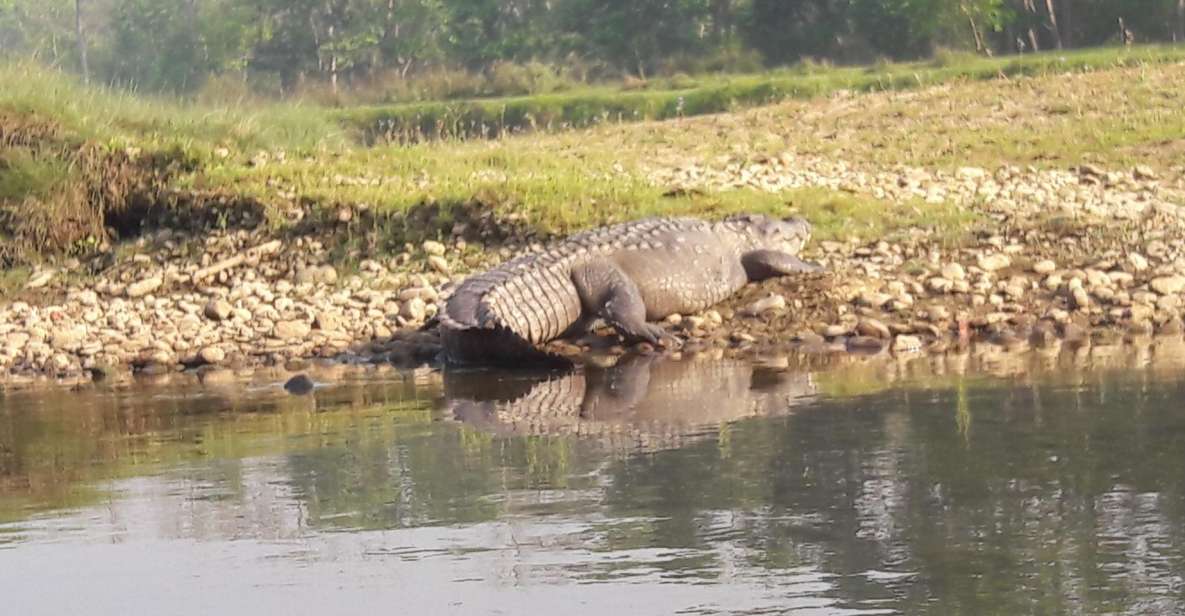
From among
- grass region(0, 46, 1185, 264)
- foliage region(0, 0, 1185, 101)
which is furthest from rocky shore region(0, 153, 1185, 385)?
foliage region(0, 0, 1185, 101)

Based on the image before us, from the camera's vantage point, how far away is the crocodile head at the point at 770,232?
11.5 metres

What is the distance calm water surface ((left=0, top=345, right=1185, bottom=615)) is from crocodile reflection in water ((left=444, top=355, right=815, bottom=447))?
0.03m

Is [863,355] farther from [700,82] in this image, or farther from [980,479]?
[700,82]

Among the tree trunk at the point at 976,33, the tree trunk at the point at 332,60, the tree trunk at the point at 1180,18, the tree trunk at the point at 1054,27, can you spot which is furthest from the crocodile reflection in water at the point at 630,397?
the tree trunk at the point at 332,60

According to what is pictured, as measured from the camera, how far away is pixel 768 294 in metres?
11.2

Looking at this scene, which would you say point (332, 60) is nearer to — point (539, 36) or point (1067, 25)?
point (539, 36)

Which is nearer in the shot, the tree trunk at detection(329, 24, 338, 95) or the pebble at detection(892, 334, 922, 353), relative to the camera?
the pebble at detection(892, 334, 922, 353)

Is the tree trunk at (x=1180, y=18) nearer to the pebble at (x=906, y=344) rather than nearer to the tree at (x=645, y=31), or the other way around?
the tree at (x=645, y=31)

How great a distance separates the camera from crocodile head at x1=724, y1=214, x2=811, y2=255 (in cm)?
1146

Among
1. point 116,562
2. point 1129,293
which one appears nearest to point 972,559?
point 116,562

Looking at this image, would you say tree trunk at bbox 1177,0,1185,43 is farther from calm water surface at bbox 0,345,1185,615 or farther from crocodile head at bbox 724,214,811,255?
calm water surface at bbox 0,345,1185,615

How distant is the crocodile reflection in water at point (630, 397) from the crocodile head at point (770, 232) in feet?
4.82

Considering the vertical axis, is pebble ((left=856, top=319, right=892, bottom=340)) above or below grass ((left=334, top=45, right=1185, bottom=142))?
below

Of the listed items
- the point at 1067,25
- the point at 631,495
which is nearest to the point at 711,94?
the point at 1067,25
